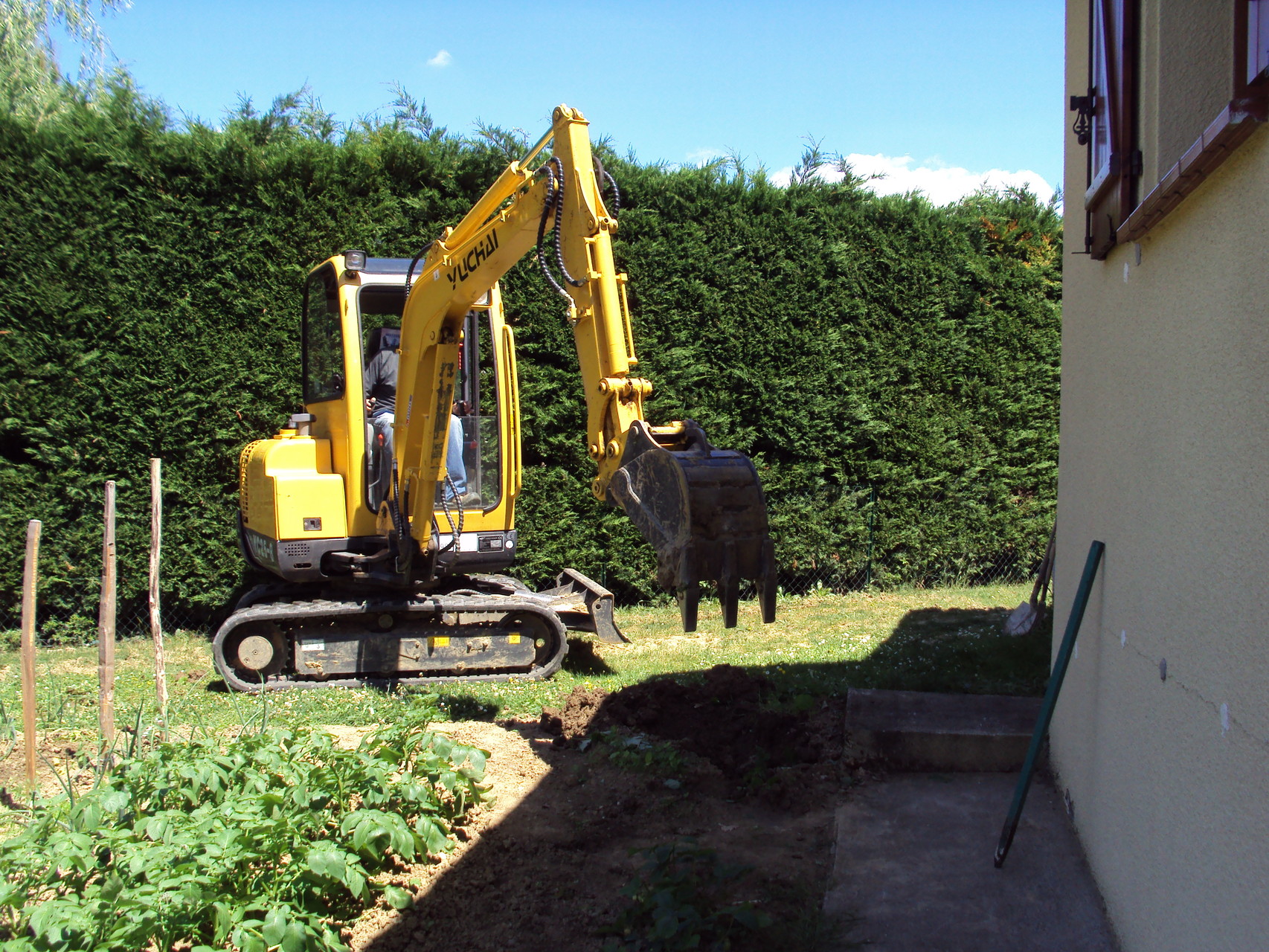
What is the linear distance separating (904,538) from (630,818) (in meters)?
6.45

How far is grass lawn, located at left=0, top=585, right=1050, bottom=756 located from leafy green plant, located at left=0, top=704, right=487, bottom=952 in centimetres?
91

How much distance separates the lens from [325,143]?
26.5 ft

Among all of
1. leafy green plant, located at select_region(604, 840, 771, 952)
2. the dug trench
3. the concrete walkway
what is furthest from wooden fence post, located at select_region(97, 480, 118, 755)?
the concrete walkway

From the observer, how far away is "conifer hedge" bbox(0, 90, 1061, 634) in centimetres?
760

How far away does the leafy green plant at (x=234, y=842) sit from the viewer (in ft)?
9.31

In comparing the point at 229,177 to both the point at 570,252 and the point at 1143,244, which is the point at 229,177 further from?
the point at 1143,244

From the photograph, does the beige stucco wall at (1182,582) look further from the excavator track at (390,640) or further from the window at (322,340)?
the window at (322,340)

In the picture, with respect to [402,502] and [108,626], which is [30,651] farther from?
[402,502]

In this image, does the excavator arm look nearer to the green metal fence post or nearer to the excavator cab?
the excavator cab

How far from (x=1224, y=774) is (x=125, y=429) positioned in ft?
25.8

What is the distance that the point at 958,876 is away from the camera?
3590 millimetres

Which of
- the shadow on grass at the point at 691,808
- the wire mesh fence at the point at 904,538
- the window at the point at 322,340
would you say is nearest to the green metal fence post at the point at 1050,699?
the shadow on grass at the point at 691,808

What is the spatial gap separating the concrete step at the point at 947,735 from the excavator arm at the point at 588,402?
122 centimetres

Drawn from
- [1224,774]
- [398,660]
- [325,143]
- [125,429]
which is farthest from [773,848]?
[325,143]
